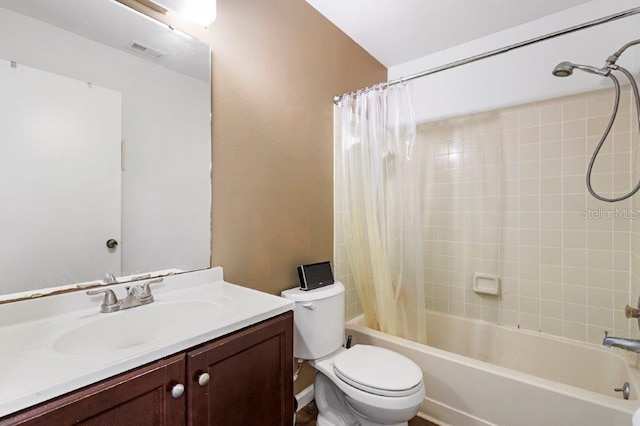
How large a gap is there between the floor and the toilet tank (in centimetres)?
44

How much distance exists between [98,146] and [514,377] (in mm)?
2098

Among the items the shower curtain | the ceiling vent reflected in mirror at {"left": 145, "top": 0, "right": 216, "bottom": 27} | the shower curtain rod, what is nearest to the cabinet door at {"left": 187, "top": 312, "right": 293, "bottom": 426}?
the shower curtain

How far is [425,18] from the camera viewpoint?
202cm

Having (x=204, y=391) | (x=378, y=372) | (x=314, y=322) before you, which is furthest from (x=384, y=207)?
(x=204, y=391)

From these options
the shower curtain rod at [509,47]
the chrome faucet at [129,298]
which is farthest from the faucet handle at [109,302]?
the shower curtain rod at [509,47]

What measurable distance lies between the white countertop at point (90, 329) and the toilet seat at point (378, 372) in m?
0.56

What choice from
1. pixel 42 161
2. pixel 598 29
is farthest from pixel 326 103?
pixel 598 29

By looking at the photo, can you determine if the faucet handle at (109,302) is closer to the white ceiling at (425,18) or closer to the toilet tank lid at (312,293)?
the toilet tank lid at (312,293)

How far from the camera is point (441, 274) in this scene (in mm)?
2473

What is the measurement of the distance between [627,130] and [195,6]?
7.98 feet

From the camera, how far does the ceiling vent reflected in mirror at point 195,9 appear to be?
1234mm

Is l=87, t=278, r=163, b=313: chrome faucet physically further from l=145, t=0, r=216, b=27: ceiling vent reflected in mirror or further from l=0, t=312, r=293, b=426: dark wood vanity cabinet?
l=145, t=0, r=216, b=27: ceiling vent reflected in mirror

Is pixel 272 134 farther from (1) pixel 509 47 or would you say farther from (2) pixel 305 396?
(2) pixel 305 396

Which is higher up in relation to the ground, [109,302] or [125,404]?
[109,302]
